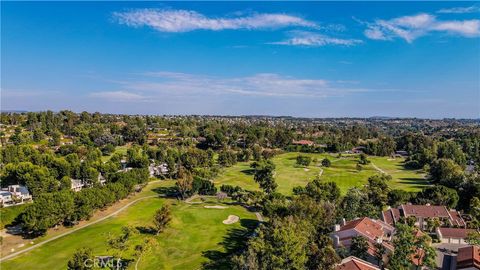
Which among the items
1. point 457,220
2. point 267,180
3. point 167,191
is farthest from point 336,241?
point 167,191

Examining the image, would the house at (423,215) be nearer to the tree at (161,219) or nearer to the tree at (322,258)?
the tree at (322,258)

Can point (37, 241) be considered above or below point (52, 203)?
below

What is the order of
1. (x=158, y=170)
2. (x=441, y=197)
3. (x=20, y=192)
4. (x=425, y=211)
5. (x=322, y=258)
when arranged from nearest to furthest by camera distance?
(x=322, y=258) → (x=425, y=211) → (x=441, y=197) → (x=20, y=192) → (x=158, y=170)

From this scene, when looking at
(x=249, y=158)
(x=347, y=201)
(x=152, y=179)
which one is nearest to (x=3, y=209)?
(x=152, y=179)

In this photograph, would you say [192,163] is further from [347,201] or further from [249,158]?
[347,201]

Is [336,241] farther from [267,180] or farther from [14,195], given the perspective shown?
[14,195]

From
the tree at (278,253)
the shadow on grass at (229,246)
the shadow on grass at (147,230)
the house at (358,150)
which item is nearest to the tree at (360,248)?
the tree at (278,253)
